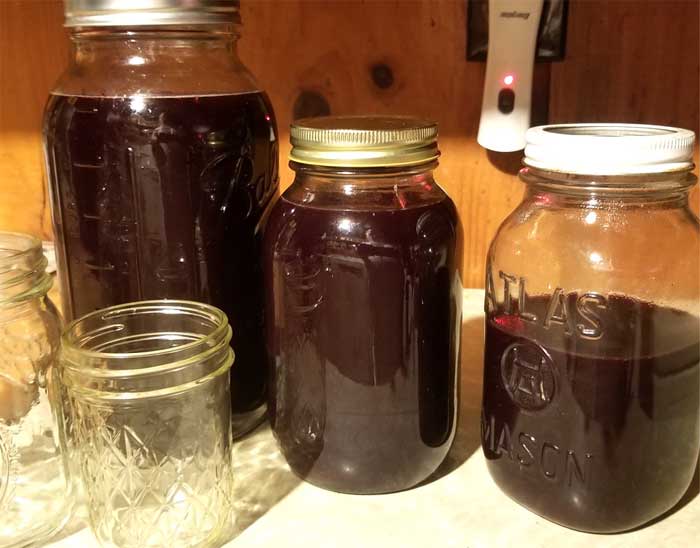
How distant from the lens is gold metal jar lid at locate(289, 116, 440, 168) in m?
0.56

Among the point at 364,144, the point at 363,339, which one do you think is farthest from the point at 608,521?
the point at 364,144

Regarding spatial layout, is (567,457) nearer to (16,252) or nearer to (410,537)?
(410,537)

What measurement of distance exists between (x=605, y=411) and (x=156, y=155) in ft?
1.30

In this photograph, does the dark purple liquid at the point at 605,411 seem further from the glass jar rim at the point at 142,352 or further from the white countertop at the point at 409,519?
the glass jar rim at the point at 142,352

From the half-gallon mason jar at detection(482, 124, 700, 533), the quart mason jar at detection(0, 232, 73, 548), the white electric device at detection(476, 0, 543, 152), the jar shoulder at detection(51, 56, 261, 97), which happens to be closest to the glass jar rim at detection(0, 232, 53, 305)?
the quart mason jar at detection(0, 232, 73, 548)

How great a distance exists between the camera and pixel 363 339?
0.60 meters

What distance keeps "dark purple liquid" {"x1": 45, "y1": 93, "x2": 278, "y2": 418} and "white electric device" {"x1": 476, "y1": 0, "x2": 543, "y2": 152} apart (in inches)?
12.7

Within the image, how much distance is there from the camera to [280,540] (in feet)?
1.93

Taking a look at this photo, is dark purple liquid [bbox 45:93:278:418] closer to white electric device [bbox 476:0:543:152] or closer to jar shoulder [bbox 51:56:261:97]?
jar shoulder [bbox 51:56:261:97]

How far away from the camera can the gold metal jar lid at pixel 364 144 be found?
0.56 metres

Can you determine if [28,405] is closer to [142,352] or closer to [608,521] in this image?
[142,352]

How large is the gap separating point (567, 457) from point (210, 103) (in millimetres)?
396

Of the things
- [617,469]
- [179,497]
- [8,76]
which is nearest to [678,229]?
[617,469]

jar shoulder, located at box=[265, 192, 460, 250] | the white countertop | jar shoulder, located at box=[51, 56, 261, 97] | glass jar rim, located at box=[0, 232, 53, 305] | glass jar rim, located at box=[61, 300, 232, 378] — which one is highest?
jar shoulder, located at box=[51, 56, 261, 97]
